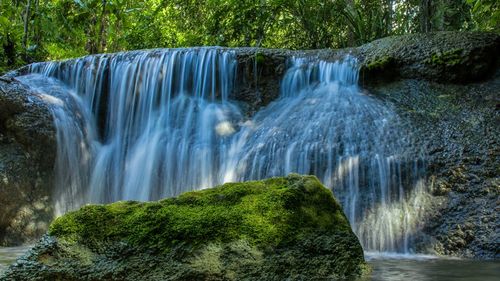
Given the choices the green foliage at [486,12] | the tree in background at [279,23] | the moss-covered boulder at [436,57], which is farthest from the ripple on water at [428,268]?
the tree in background at [279,23]

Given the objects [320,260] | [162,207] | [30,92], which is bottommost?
[320,260]

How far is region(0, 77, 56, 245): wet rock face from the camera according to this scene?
620cm

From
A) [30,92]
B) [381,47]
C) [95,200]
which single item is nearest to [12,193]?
[95,200]

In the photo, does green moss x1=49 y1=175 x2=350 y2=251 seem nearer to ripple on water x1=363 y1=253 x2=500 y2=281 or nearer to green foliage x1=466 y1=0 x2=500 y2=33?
ripple on water x1=363 y1=253 x2=500 y2=281

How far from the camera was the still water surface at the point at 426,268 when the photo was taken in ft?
10.3

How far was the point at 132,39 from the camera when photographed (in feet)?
49.3

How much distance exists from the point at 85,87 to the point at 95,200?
2.29 metres

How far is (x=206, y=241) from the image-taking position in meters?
2.91

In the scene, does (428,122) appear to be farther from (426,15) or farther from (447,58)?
(426,15)

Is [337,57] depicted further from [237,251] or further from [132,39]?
[132,39]

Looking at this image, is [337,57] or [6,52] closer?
[337,57]

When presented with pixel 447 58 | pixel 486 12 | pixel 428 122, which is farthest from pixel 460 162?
pixel 486 12

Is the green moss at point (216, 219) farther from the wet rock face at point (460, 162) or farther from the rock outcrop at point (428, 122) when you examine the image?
the rock outcrop at point (428, 122)

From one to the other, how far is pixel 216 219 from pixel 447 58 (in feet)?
16.8
